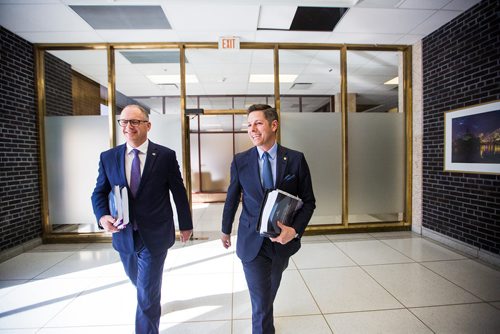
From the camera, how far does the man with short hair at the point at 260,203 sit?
1.60 m

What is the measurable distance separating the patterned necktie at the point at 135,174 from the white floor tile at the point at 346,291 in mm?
1958

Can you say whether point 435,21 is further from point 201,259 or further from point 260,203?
point 201,259

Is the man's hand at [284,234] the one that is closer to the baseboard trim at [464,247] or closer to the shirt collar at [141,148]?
the shirt collar at [141,148]

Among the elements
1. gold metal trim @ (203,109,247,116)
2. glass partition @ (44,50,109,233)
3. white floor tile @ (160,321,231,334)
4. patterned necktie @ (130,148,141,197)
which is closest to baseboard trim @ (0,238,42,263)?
glass partition @ (44,50,109,233)

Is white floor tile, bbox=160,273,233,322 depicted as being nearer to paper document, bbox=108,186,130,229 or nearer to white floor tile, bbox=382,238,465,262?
paper document, bbox=108,186,130,229

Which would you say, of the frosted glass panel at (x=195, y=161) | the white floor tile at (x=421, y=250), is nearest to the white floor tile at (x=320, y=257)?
the white floor tile at (x=421, y=250)

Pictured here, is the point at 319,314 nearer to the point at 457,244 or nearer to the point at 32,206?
the point at 457,244

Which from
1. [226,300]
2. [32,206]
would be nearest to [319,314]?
[226,300]

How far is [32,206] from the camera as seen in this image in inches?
161

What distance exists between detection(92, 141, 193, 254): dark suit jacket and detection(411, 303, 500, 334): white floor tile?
89.4 inches

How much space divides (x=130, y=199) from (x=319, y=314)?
1.89 m

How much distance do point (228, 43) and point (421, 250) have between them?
4.36m

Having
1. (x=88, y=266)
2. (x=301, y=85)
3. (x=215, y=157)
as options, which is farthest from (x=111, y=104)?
(x=301, y=85)

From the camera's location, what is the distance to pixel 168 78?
632 centimetres
